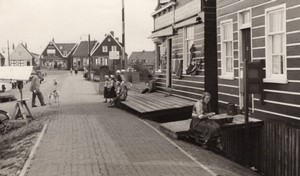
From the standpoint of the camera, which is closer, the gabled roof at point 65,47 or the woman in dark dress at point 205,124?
the woman in dark dress at point 205,124

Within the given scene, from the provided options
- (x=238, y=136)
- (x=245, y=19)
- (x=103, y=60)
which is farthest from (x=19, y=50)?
(x=238, y=136)

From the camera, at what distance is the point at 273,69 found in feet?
39.3

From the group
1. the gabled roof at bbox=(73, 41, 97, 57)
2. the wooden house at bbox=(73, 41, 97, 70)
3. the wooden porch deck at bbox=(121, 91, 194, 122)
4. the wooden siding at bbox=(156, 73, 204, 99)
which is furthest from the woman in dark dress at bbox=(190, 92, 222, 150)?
the wooden house at bbox=(73, 41, 97, 70)

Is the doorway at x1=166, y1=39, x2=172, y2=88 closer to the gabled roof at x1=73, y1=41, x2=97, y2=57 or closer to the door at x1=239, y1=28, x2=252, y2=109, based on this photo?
the door at x1=239, y1=28, x2=252, y2=109

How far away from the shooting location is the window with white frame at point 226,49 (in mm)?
14844

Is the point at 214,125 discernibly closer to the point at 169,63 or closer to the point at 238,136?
the point at 238,136

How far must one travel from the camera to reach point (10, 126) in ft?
60.3

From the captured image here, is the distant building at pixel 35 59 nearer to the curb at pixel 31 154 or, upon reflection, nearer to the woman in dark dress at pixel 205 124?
the curb at pixel 31 154

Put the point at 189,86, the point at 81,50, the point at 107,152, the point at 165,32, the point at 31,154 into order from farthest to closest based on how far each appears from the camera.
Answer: the point at 81,50 → the point at 165,32 → the point at 189,86 → the point at 31,154 → the point at 107,152

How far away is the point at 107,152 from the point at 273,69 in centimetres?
447

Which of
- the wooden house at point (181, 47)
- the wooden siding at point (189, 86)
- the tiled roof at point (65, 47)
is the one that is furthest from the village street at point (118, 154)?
the tiled roof at point (65, 47)

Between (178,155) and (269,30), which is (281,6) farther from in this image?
(178,155)

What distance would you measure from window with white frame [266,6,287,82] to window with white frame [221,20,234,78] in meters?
2.69

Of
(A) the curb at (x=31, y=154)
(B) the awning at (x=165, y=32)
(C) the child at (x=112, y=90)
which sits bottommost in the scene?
(A) the curb at (x=31, y=154)
